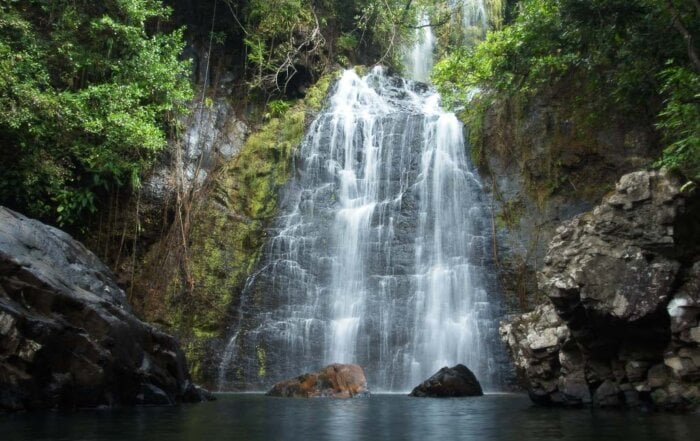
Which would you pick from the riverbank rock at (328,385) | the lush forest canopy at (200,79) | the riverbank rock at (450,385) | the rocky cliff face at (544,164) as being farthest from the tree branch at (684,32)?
the riverbank rock at (328,385)

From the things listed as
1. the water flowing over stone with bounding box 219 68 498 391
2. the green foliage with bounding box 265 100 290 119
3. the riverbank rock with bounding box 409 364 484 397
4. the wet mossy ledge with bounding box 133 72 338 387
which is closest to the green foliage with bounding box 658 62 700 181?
the riverbank rock with bounding box 409 364 484 397

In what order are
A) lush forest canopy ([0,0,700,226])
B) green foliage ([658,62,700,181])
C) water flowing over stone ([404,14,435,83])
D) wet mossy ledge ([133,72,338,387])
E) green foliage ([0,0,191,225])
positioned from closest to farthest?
green foliage ([658,62,700,181]) → lush forest canopy ([0,0,700,226]) → green foliage ([0,0,191,225]) → wet mossy ledge ([133,72,338,387]) → water flowing over stone ([404,14,435,83])

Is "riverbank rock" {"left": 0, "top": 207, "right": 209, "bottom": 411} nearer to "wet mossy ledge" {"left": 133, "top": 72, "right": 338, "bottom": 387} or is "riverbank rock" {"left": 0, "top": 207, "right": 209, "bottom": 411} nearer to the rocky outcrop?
"wet mossy ledge" {"left": 133, "top": 72, "right": 338, "bottom": 387}

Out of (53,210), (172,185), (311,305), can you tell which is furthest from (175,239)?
(311,305)

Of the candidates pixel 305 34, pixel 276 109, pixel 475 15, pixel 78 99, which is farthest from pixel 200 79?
pixel 475 15

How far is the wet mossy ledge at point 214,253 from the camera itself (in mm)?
15742

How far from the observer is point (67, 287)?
32.3ft

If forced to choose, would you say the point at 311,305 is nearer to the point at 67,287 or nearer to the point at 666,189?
the point at 67,287

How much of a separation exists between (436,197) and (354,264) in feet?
9.26

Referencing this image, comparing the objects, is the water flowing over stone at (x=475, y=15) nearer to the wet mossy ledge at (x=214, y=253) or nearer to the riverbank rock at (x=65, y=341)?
the wet mossy ledge at (x=214, y=253)

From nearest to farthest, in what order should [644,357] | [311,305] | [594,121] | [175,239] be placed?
[644,357] < [594,121] < [311,305] < [175,239]

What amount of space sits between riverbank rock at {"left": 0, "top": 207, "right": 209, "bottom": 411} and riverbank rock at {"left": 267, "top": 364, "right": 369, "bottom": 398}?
176 cm

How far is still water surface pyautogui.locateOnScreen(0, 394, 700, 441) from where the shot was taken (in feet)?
20.8

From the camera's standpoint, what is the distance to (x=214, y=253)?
16781 millimetres
